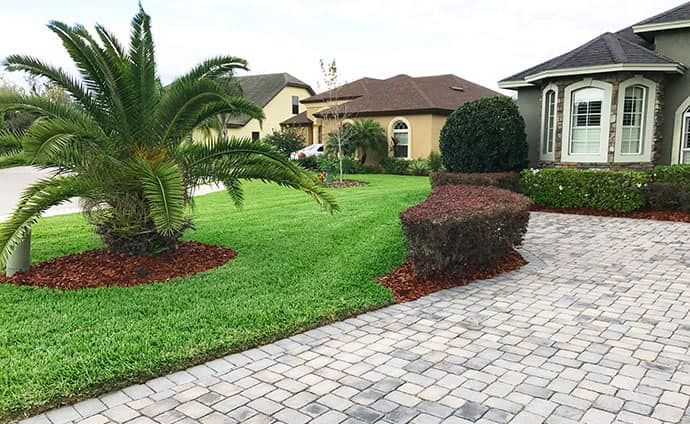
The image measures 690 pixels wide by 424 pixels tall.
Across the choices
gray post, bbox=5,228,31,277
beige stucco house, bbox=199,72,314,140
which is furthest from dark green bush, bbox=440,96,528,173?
beige stucco house, bbox=199,72,314,140

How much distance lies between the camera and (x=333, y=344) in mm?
4508

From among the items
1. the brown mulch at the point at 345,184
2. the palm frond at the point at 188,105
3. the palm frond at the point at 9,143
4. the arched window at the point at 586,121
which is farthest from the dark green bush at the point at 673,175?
the palm frond at the point at 9,143

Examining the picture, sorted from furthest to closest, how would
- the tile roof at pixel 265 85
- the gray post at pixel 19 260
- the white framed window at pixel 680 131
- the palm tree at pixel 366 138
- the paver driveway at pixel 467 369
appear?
the tile roof at pixel 265 85 < the palm tree at pixel 366 138 < the white framed window at pixel 680 131 < the gray post at pixel 19 260 < the paver driveway at pixel 467 369

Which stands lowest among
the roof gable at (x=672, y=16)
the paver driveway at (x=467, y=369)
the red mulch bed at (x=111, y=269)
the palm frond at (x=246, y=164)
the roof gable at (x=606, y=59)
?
the paver driveway at (x=467, y=369)

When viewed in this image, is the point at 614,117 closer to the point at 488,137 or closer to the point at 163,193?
the point at 488,137

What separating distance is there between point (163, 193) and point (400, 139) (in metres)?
20.9

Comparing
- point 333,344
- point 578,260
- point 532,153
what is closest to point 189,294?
point 333,344

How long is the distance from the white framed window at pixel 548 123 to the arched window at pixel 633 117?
1.82 m

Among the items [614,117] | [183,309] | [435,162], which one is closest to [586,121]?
[614,117]

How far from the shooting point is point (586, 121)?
542 inches

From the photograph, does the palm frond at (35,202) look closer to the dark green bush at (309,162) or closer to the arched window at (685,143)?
the arched window at (685,143)

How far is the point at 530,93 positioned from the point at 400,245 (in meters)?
10.5

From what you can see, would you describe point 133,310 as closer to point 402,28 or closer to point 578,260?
point 578,260

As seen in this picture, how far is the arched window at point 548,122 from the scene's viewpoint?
14805mm
